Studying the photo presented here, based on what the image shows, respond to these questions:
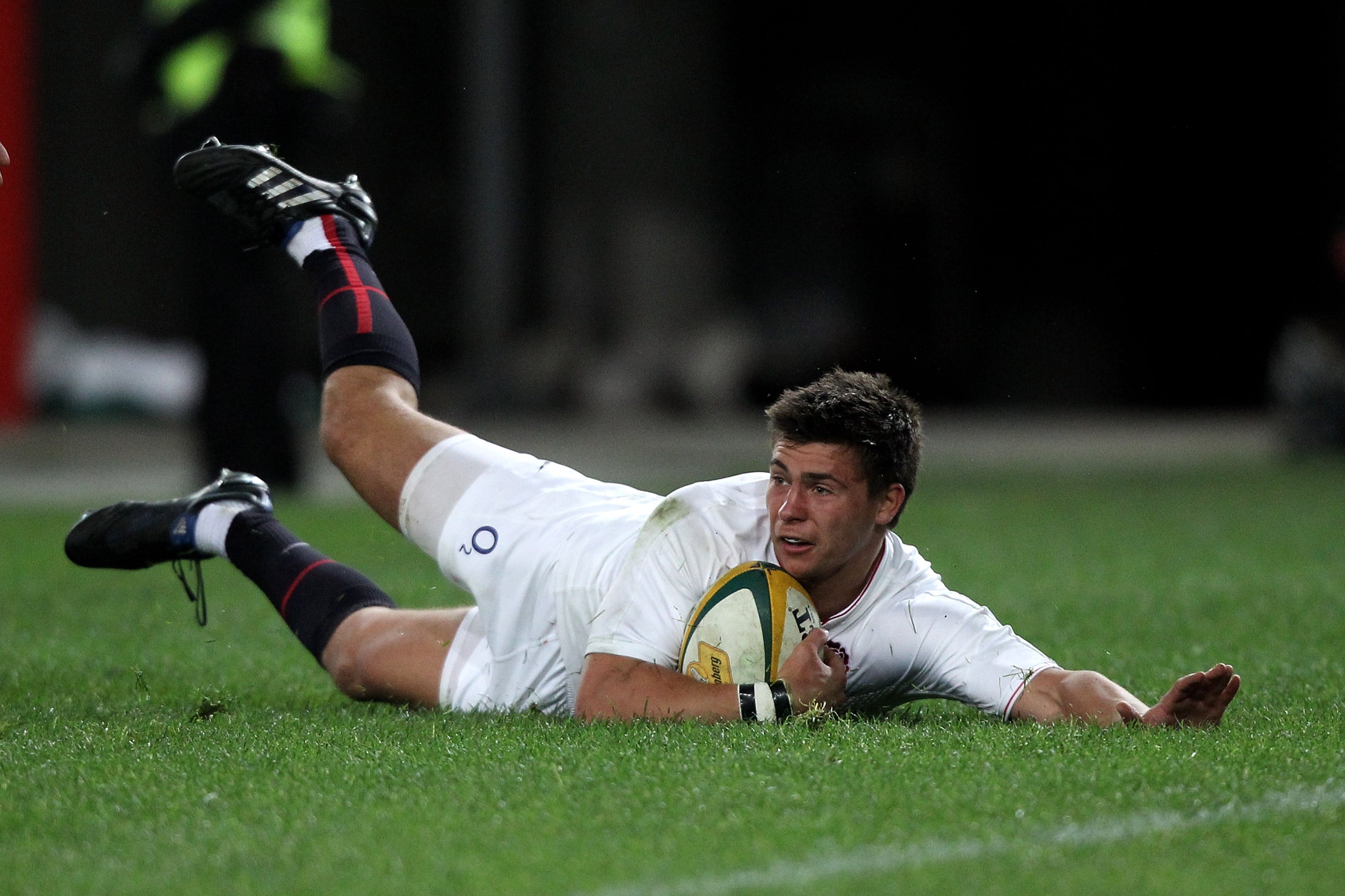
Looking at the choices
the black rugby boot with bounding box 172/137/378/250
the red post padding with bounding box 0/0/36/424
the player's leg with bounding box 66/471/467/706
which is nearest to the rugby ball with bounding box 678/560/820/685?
the player's leg with bounding box 66/471/467/706

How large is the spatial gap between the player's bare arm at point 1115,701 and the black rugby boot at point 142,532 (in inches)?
98.4

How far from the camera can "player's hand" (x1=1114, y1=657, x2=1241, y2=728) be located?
406cm

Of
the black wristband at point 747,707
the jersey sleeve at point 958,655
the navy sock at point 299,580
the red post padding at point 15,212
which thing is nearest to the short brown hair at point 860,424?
the jersey sleeve at point 958,655

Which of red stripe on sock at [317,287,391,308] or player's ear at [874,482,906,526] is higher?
red stripe on sock at [317,287,391,308]

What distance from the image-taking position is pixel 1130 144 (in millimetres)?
20953

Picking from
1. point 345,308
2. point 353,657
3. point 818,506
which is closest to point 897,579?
point 818,506

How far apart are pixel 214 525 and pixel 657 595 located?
172 cm

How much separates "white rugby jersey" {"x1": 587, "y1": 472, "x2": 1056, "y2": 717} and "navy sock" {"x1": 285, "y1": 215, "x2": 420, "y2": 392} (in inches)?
50.3

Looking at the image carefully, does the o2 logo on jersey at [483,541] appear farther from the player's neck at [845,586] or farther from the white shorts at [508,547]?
the player's neck at [845,586]

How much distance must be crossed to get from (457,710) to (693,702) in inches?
31.5

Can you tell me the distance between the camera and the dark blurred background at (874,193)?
18.9 meters

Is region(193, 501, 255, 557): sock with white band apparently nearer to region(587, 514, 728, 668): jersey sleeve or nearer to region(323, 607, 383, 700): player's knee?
region(323, 607, 383, 700): player's knee

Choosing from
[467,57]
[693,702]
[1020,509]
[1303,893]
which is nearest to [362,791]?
[693,702]

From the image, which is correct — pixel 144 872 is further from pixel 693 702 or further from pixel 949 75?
pixel 949 75
